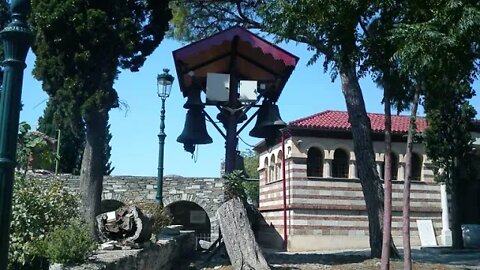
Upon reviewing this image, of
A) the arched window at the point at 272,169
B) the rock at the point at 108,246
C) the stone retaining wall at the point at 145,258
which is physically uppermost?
the arched window at the point at 272,169

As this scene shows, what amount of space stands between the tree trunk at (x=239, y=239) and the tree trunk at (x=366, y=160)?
147 inches

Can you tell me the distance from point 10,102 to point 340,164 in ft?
64.7

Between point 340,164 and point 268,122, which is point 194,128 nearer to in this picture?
point 268,122

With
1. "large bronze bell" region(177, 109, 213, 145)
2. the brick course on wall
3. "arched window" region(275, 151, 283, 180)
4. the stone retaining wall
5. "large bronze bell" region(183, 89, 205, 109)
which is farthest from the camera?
"arched window" region(275, 151, 283, 180)

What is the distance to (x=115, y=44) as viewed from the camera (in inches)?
402

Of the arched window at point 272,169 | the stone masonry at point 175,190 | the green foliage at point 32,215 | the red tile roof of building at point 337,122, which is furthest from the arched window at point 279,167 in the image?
the green foliage at point 32,215

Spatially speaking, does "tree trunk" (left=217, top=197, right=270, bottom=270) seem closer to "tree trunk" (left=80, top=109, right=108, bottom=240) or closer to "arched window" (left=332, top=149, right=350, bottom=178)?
"tree trunk" (left=80, top=109, right=108, bottom=240)

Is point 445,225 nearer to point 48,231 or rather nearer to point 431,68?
point 431,68

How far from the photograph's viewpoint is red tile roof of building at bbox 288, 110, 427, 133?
21.9 meters

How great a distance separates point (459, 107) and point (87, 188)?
14724 millimetres

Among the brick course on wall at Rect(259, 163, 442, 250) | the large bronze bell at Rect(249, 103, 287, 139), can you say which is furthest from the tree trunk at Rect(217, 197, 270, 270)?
the brick course on wall at Rect(259, 163, 442, 250)

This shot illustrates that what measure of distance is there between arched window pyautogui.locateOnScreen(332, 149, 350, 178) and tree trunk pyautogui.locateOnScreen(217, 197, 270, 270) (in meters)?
12.8

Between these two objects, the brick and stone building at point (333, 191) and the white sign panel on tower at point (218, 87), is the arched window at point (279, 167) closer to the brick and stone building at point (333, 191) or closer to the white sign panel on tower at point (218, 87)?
the brick and stone building at point (333, 191)

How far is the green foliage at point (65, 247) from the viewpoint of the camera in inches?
221
